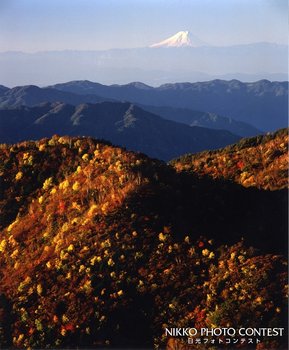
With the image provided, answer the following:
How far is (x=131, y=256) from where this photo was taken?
17.2 metres

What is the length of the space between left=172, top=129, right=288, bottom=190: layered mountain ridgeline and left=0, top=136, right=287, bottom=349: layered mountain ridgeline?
5.53ft

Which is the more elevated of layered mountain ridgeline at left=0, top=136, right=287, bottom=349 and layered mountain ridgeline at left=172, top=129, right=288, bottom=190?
layered mountain ridgeline at left=172, top=129, right=288, bottom=190

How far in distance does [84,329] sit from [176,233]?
511cm

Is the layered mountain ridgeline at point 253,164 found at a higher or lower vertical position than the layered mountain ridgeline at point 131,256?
higher

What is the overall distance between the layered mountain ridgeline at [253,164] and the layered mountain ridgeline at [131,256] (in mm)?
1685

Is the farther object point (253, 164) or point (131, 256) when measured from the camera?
point (253, 164)

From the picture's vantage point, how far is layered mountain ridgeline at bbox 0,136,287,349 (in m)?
15.1

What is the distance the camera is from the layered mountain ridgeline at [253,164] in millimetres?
23094

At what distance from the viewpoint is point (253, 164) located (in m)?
25.5

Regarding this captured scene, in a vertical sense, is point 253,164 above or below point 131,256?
above

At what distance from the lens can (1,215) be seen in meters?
22.2

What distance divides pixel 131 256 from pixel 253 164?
432 inches

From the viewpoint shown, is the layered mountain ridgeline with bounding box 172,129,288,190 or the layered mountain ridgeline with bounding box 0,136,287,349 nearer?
the layered mountain ridgeline with bounding box 0,136,287,349

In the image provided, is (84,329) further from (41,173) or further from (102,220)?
(41,173)
